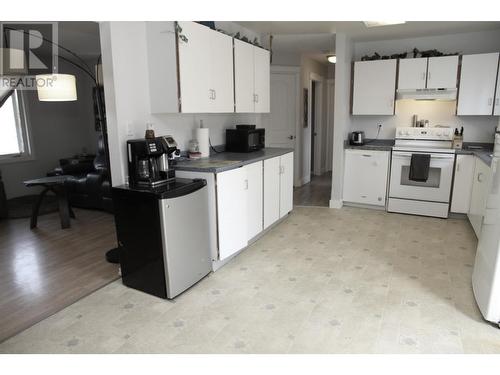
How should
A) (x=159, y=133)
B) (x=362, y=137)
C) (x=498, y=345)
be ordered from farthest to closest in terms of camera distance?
(x=362, y=137), (x=159, y=133), (x=498, y=345)

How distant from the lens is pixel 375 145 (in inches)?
200

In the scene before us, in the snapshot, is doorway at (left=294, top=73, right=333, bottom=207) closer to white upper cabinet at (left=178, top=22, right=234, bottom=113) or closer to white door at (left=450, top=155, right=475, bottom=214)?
white door at (left=450, top=155, right=475, bottom=214)

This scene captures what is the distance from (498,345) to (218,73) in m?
2.97

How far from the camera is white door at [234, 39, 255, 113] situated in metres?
3.64

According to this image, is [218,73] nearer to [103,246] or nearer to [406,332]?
[103,246]

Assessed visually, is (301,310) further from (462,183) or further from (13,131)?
(13,131)

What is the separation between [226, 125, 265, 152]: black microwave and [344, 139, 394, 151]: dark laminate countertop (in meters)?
1.57

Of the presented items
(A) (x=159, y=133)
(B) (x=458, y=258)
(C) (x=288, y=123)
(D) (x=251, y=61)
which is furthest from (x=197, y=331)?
(C) (x=288, y=123)

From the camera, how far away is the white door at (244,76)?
364 cm

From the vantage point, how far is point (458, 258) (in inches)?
130

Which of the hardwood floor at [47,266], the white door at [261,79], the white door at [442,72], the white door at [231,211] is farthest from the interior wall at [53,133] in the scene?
the white door at [442,72]

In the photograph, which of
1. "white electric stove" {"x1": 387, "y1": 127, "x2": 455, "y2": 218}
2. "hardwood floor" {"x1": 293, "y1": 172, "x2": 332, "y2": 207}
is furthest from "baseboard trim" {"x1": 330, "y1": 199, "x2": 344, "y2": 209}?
"white electric stove" {"x1": 387, "y1": 127, "x2": 455, "y2": 218}

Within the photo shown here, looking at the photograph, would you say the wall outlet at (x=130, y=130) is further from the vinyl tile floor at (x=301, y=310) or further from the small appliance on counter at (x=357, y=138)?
the small appliance on counter at (x=357, y=138)

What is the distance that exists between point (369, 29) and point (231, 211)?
307 cm
